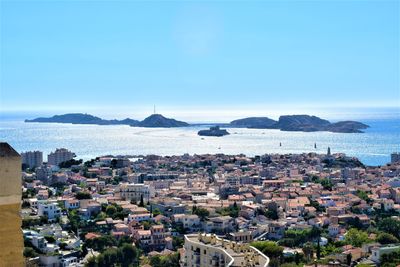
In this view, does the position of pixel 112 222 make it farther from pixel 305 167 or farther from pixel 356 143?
pixel 356 143

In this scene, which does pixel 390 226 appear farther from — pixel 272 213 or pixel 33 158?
pixel 33 158

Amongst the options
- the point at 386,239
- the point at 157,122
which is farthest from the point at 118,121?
the point at 386,239

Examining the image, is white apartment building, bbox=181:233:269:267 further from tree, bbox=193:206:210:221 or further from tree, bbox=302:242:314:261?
tree, bbox=193:206:210:221

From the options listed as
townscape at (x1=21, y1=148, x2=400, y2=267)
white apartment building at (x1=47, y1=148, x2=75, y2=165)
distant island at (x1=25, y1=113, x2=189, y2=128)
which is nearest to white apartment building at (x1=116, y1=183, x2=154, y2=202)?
townscape at (x1=21, y1=148, x2=400, y2=267)

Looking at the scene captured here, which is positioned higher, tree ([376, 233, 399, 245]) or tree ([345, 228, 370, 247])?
tree ([376, 233, 399, 245])

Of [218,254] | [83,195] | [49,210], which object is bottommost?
[49,210]

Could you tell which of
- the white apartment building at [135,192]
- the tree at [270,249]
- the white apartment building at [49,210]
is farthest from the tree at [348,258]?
the white apartment building at [135,192]

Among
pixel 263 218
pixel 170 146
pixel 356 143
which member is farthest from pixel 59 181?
pixel 356 143
